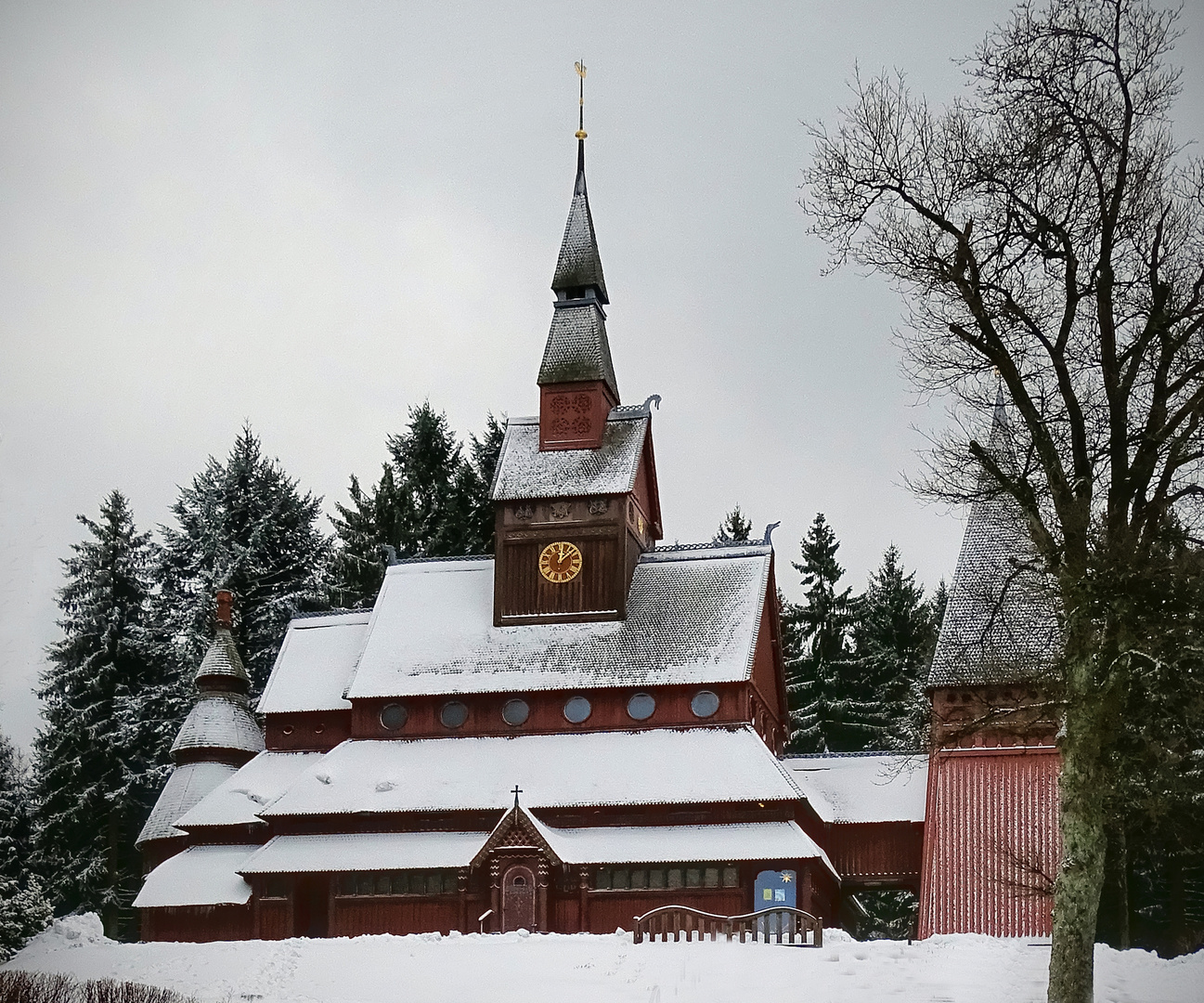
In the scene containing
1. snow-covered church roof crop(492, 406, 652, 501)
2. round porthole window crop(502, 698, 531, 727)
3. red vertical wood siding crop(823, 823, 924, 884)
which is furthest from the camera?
snow-covered church roof crop(492, 406, 652, 501)

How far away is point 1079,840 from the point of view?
68.4 feet

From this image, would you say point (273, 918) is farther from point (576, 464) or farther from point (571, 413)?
point (571, 413)

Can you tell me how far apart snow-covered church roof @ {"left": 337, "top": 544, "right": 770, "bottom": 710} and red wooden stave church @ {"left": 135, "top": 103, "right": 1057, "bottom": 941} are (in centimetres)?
8

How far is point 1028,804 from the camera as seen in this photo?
120ft

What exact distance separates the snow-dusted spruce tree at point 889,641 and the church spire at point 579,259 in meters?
17.1

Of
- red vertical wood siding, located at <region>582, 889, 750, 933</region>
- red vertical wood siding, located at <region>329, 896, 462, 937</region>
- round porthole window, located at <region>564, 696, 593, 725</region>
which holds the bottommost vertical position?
red vertical wood siding, located at <region>329, 896, 462, 937</region>

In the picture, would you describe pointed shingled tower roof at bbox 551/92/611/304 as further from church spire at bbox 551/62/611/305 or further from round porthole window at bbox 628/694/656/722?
round porthole window at bbox 628/694/656/722

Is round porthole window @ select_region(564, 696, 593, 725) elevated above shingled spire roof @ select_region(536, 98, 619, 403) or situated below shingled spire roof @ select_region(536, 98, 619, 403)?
below

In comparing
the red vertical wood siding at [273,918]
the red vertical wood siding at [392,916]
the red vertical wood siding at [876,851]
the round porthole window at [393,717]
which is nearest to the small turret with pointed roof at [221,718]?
the round porthole window at [393,717]

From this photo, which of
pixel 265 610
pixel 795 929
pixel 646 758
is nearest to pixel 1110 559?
pixel 795 929

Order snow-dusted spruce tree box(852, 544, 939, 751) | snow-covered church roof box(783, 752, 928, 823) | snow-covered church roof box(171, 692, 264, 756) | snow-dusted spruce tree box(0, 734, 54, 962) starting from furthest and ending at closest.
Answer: snow-dusted spruce tree box(852, 544, 939, 751)
snow-covered church roof box(171, 692, 264, 756)
snow-covered church roof box(783, 752, 928, 823)
snow-dusted spruce tree box(0, 734, 54, 962)

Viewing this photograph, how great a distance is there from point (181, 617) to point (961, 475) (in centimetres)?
4332

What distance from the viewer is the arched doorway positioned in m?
36.4

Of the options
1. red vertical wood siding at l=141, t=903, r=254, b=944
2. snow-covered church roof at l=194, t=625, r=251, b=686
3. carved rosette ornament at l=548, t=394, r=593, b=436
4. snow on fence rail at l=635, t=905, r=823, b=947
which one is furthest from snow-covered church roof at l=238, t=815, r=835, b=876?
carved rosette ornament at l=548, t=394, r=593, b=436
